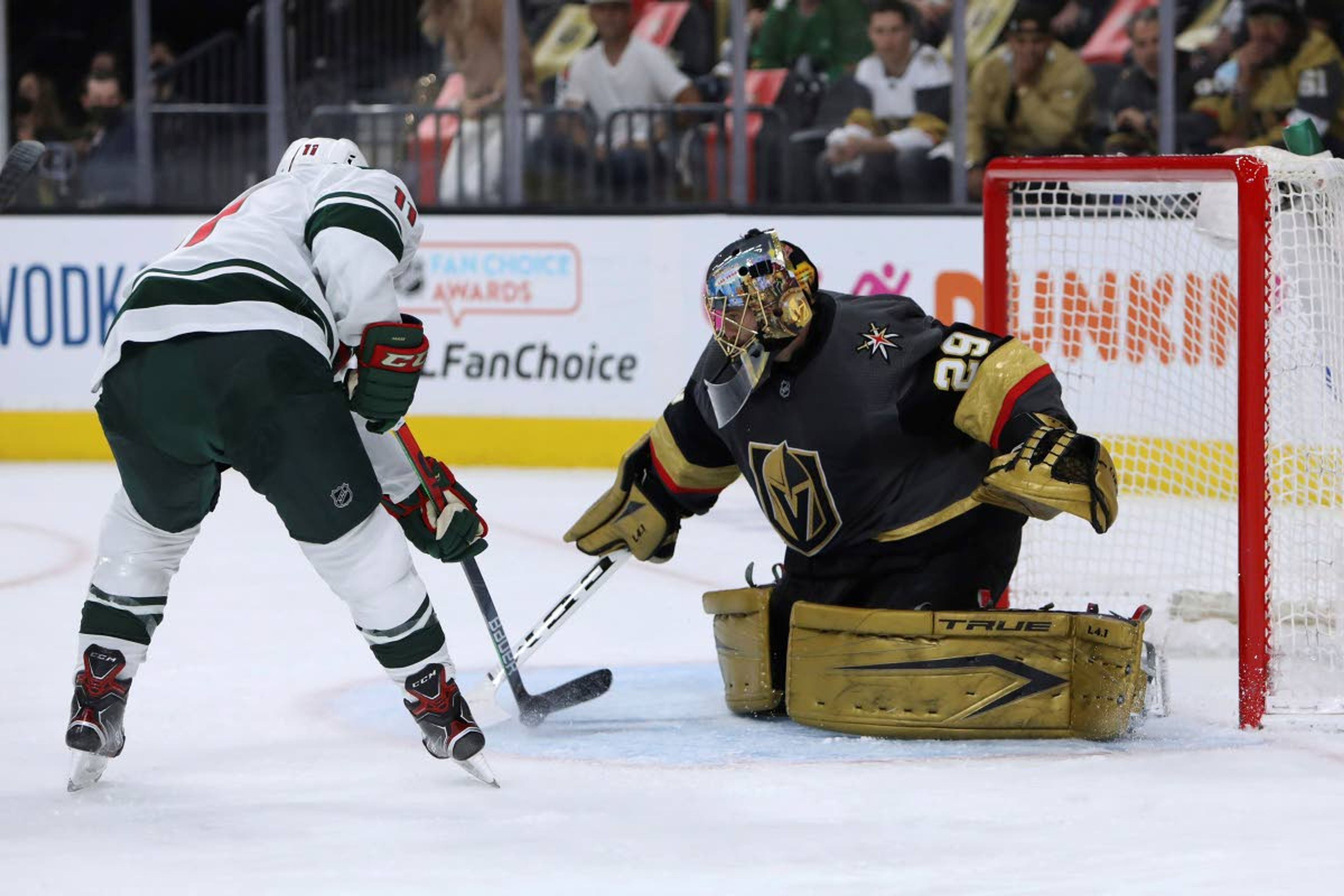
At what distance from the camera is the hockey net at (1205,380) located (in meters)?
3.15

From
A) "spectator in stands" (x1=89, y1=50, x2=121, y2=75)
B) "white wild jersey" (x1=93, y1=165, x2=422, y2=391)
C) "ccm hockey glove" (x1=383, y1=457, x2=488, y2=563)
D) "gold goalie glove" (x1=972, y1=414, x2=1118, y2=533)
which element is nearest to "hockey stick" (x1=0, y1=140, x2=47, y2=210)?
"white wild jersey" (x1=93, y1=165, x2=422, y2=391)

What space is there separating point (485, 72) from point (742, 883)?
16.2 feet

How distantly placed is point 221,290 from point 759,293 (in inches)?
30.5

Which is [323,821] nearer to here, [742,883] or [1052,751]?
[742,883]

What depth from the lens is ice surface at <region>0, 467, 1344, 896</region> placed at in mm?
2412

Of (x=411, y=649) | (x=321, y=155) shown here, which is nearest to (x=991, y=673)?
(x=411, y=649)

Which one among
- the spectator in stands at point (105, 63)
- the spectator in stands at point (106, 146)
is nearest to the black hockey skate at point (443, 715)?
the spectator in stands at point (106, 146)

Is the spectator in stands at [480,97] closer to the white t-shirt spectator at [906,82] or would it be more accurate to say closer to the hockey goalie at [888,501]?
the white t-shirt spectator at [906,82]

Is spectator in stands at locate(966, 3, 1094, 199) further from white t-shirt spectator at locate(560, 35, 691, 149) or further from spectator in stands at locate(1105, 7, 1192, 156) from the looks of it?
white t-shirt spectator at locate(560, 35, 691, 149)

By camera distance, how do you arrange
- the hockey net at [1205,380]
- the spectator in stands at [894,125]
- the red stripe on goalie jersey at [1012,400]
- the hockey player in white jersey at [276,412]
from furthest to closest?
the spectator in stands at [894,125] < the hockey net at [1205,380] < the red stripe on goalie jersey at [1012,400] < the hockey player in white jersey at [276,412]

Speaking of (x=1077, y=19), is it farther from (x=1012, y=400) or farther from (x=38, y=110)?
(x=1012, y=400)

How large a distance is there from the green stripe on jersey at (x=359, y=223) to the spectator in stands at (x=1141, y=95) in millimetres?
4039

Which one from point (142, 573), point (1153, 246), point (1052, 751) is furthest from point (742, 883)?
point (1153, 246)

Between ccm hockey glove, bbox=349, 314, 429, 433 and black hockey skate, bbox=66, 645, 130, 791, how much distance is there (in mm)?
495
